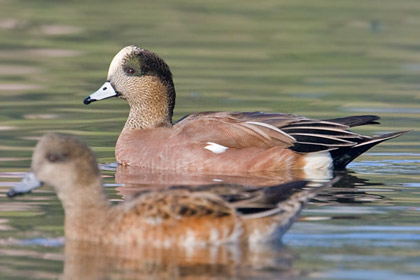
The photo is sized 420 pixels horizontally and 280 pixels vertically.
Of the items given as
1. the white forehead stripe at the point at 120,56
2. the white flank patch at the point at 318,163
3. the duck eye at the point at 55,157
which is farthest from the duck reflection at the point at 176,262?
the white forehead stripe at the point at 120,56

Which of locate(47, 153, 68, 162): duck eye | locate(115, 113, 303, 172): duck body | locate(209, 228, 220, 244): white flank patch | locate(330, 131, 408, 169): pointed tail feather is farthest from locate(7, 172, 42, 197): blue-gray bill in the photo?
locate(330, 131, 408, 169): pointed tail feather

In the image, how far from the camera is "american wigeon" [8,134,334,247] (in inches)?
289

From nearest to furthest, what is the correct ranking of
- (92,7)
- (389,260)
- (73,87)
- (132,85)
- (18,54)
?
1. (389,260)
2. (132,85)
3. (73,87)
4. (18,54)
5. (92,7)

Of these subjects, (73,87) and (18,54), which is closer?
(73,87)

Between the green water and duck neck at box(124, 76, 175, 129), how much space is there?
51cm

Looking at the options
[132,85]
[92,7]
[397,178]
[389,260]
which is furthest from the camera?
[92,7]

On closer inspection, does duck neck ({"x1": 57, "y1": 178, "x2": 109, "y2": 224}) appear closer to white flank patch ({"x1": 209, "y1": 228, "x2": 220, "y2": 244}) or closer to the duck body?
white flank patch ({"x1": 209, "y1": 228, "x2": 220, "y2": 244})

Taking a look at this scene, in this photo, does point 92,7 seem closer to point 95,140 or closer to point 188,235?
point 95,140

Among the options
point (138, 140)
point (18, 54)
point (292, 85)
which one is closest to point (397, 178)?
point (138, 140)

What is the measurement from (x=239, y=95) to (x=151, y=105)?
3.41 m

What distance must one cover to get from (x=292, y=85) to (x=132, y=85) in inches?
180

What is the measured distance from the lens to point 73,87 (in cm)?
1567

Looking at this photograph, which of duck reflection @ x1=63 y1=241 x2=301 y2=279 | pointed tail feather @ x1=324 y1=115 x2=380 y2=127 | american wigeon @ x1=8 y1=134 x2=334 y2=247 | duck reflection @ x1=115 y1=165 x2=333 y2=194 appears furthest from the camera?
pointed tail feather @ x1=324 y1=115 x2=380 y2=127

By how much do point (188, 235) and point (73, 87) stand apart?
8.63 meters
